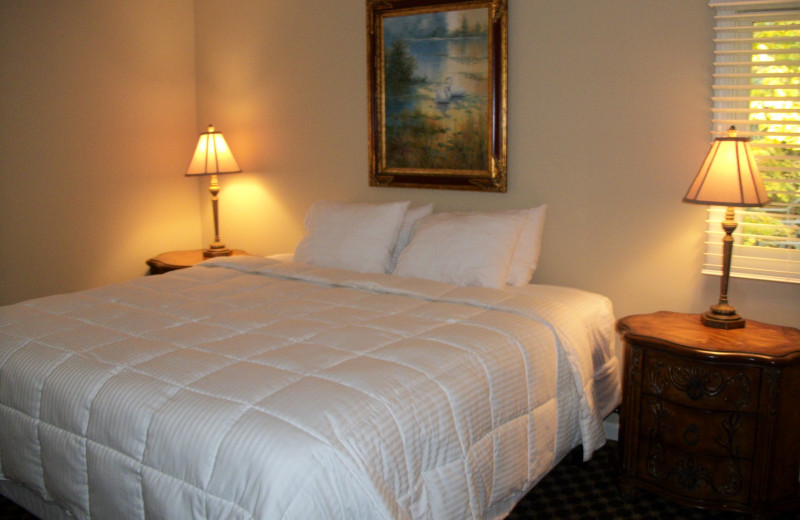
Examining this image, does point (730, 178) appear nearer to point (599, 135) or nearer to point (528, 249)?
point (599, 135)

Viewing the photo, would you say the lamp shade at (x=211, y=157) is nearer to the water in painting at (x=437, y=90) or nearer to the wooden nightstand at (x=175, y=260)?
the wooden nightstand at (x=175, y=260)

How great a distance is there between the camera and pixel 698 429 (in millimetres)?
2332

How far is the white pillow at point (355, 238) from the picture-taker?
129 inches

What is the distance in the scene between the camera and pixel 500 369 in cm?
217

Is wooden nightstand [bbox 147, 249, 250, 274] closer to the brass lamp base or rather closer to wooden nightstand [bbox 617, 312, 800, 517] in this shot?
wooden nightstand [bbox 617, 312, 800, 517]

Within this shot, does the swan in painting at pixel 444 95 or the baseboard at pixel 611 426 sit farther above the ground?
the swan in painting at pixel 444 95

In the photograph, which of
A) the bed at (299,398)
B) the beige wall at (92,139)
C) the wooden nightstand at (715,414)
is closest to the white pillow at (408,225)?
the bed at (299,398)

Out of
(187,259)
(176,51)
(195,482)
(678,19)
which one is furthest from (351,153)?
(195,482)

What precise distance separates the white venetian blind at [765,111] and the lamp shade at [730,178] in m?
0.29

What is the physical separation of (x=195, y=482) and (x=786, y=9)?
8.65ft

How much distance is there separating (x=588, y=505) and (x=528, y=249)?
111 cm

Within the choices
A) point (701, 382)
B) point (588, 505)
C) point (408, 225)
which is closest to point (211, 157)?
point (408, 225)

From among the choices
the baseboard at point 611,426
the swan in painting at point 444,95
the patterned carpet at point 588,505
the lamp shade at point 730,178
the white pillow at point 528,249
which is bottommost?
the patterned carpet at point 588,505

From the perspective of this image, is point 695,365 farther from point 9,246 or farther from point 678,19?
point 9,246
